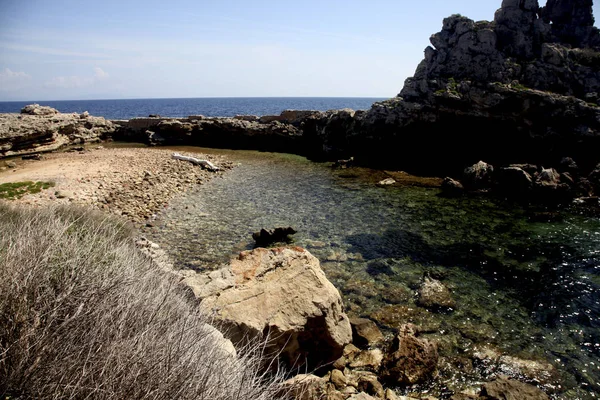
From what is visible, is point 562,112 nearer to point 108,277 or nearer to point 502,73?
point 502,73

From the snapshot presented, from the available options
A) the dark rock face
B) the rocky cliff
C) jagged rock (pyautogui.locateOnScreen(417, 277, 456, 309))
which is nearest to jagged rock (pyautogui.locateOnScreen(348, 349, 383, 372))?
jagged rock (pyautogui.locateOnScreen(417, 277, 456, 309))

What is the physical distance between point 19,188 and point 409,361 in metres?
20.1

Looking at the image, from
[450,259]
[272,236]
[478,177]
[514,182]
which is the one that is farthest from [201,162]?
[514,182]

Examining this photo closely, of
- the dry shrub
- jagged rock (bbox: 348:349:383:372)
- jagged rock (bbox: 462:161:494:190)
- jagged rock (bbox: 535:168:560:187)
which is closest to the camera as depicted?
the dry shrub

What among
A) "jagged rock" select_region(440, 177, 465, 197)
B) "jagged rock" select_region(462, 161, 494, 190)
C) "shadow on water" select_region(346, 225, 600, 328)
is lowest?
"shadow on water" select_region(346, 225, 600, 328)

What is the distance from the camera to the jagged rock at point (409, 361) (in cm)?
709

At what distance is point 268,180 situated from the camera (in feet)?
84.4

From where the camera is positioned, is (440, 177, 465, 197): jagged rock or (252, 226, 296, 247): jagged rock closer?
(252, 226, 296, 247): jagged rock

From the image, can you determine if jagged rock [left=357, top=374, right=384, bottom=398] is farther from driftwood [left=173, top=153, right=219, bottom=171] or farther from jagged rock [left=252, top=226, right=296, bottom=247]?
driftwood [left=173, top=153, right=219, bottom=171]

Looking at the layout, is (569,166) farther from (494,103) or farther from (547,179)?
(494,103)

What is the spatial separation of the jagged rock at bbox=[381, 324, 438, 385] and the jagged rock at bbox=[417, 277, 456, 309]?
2.38 m

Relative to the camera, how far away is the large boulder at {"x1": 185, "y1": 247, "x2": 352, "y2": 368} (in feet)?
21.6

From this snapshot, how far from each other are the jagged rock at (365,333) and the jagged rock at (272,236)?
6.10 metres

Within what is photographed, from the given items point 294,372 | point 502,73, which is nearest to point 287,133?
point 502,73
